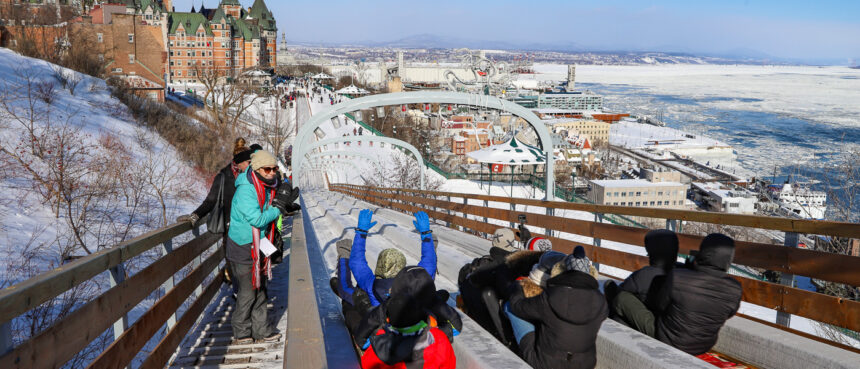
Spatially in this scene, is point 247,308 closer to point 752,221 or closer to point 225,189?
point 225,189

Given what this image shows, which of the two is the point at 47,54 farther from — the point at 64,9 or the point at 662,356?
the point at 662,356

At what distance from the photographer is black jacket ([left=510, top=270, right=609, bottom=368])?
367 cm

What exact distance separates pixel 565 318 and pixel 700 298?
101 centimetres

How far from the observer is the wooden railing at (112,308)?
8.57ft

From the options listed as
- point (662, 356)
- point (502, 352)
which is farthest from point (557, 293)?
point (662, 356)

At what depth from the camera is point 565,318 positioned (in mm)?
3732

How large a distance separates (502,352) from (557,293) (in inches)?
23.1

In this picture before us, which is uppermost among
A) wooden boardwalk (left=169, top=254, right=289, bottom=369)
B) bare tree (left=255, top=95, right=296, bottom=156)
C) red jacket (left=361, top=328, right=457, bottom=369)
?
red jacket (left=361, top=328, right=457, bottom=369)

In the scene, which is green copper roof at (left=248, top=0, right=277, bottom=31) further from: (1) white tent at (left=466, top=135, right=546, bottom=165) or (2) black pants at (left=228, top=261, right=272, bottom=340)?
(2) black pants at (left=228, top=261, right=272, bottom=340)

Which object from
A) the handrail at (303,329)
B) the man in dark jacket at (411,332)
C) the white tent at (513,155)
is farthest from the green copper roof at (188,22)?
the man in dark jacket at (411,332)

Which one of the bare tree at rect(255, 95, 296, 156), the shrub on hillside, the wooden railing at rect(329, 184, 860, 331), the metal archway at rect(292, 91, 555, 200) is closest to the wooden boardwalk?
the wooden railing at rect(329, 184, 860, 331)

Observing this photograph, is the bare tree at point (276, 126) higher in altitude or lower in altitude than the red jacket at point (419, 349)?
lower

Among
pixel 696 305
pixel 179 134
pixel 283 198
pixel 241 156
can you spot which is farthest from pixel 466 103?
pixel 179 134

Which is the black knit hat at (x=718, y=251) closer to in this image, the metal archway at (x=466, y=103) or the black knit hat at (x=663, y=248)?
the black knit hat at (x=663, y=248)
